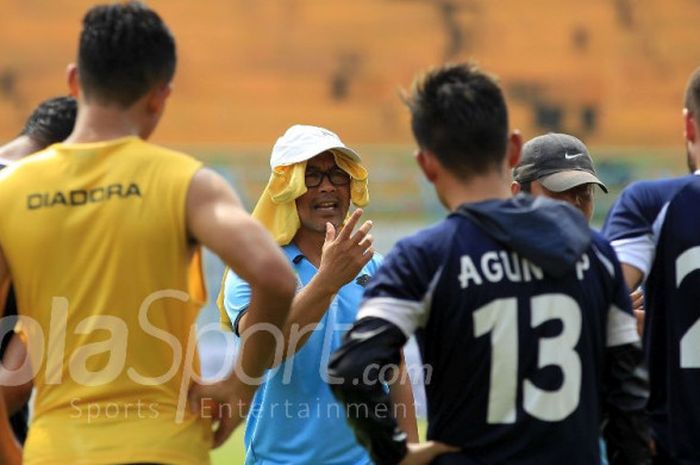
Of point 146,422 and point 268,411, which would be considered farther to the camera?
point 268,411

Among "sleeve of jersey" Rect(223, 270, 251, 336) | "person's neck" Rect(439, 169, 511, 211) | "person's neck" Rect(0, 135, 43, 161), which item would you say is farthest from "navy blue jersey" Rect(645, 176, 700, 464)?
"person's neck" Rect(0, 135, 43, 161)

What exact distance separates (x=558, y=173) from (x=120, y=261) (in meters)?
2.08

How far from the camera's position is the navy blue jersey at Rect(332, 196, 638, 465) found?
3129mm

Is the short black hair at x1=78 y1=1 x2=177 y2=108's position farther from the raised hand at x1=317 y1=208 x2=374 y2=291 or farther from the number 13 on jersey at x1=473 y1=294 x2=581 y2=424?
the raised hand at x1=317 y1=208 x2=374 y2=291

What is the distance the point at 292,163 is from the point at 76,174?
61.2 inches

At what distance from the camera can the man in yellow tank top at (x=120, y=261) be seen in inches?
121

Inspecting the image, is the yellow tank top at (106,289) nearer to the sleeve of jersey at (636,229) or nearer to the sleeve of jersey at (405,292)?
the sleeve of jersey at (405,292)

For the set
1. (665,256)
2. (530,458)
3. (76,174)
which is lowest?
(530,458)

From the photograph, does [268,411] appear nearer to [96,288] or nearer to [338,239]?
[338,239]

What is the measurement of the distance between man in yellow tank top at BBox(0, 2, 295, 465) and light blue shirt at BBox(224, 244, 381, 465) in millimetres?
1213

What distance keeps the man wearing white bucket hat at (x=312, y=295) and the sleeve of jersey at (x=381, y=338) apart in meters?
1.06

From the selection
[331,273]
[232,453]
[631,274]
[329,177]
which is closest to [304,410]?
[331,273]

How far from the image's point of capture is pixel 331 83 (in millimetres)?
19453

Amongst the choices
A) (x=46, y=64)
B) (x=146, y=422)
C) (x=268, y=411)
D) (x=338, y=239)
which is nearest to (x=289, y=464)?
(x=268, y=411)
